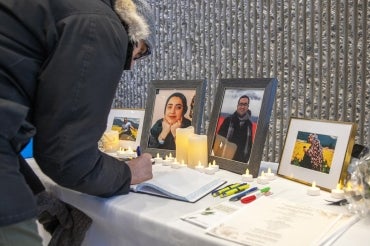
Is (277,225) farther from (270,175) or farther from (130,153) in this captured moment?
(130,153)

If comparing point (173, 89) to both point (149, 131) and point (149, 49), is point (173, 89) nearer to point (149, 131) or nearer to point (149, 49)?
point (149, 131)

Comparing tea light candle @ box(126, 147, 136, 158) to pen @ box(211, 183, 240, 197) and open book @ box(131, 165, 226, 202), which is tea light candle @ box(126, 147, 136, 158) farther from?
pen @ box(211, 183, 240, 197)

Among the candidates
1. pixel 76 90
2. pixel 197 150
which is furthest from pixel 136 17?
pixel 197 150

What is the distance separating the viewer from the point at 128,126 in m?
1.68

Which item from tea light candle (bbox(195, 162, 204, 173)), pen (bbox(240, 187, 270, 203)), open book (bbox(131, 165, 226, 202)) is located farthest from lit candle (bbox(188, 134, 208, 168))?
pen (bbox(240, 187, 270, 203))

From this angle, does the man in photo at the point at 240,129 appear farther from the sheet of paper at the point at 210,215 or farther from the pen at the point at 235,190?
the sheet of paper at the point at 210,215

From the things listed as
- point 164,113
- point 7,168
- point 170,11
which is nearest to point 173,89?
point 164,113

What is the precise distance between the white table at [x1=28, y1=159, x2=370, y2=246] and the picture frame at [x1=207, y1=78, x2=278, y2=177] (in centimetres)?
7

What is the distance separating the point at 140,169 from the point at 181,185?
129 mm

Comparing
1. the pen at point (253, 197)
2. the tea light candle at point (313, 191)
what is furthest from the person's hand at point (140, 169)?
the tea light candle at point (313, 191)

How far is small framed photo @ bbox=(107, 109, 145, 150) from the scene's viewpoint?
1634 mm

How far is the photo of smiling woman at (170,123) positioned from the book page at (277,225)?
2.00ft

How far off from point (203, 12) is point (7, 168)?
1403 mm

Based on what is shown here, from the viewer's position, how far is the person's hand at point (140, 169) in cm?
110
